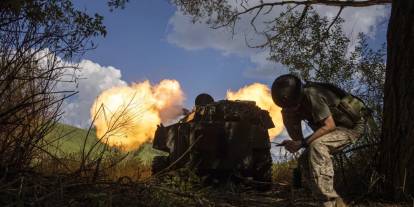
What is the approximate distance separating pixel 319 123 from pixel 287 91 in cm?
51

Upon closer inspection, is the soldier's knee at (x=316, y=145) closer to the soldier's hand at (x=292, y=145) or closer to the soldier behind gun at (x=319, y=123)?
the soldier behind gun at (x=319, y=123)

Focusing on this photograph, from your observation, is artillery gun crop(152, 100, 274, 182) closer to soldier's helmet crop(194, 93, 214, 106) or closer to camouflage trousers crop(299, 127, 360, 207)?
soldier's helmet crop(194, 93, 214, 106)

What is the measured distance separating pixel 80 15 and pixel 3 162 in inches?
137

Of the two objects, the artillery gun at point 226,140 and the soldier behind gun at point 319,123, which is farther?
the artillery gun at point 226,140

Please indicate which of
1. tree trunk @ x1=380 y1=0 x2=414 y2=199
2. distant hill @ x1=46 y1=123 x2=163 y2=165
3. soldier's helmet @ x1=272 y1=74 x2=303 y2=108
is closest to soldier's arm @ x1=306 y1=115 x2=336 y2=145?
soldier's helmet @ x1=272 y1=74 x2=303 y2=108

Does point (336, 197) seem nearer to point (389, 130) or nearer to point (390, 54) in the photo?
point (389, 130)

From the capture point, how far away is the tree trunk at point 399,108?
7.00 meters

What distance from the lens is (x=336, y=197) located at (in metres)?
6.10

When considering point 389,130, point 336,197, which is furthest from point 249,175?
point 336,197

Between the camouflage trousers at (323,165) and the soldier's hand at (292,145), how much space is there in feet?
0.42

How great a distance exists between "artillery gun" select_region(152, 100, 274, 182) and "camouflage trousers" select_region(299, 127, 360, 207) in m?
4.19

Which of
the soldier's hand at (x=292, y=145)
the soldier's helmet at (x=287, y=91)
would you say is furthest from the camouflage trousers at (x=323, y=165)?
the soldier's helmet at (x=287, y=91)

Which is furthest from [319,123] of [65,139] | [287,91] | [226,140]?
[65,139]

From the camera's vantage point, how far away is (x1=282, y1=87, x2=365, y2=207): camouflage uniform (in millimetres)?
6098
